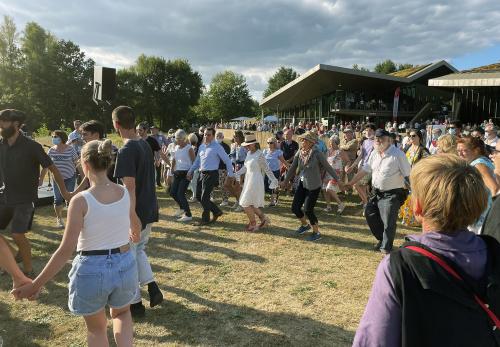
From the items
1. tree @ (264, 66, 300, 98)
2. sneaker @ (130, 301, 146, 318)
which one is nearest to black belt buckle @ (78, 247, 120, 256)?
sneaker @ (130, 301, 146, 318)

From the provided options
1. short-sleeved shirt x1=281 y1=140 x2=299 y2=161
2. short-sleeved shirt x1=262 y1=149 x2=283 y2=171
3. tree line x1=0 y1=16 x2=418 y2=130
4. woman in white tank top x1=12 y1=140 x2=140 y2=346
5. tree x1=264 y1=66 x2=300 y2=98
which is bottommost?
woman in white tank top x1=12 y1=140 x2=140 y2=346

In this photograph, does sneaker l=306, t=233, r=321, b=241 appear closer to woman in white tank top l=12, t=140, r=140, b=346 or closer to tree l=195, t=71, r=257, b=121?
woman in white tank top l=12, t=140, r=140, b=346

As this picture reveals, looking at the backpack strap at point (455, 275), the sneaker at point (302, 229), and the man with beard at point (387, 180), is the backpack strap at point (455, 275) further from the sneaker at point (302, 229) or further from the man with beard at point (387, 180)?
the sneaker at point (302, 229)

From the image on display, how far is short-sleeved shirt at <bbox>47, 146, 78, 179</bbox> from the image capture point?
7051mm

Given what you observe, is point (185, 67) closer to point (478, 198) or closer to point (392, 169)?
point (392, 169)

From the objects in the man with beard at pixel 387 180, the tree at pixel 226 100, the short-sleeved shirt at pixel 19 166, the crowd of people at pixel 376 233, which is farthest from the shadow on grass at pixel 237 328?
the tree at pixel 226 100

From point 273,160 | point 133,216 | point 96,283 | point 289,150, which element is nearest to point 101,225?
point 96,283

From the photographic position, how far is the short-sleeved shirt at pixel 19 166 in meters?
4.54

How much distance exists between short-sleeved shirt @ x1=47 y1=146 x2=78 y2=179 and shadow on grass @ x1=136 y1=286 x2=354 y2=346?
3996 millimetres

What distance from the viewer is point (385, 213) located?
5.55 meters

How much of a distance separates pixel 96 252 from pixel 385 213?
424 cm

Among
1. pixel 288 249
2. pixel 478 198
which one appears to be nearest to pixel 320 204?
pixel 288 249

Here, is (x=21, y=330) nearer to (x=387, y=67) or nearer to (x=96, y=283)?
(x=96, y=283)

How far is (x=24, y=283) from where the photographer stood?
8.07 feet
